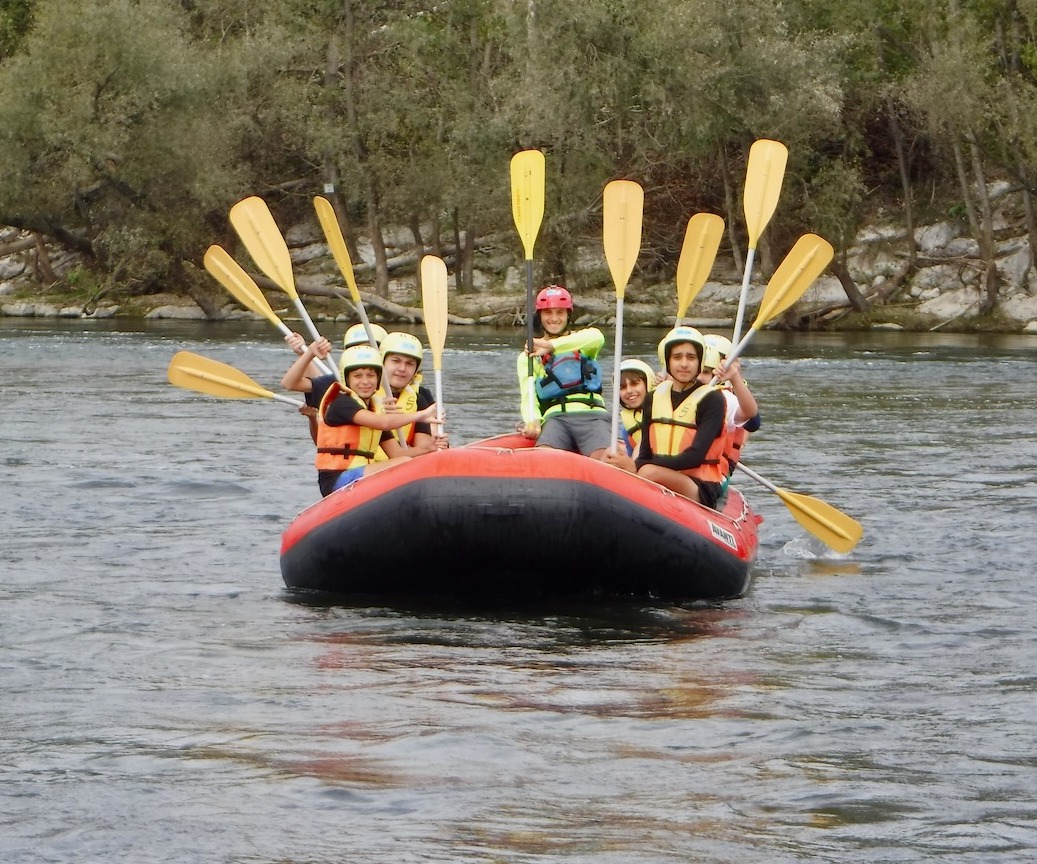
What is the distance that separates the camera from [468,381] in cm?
1977

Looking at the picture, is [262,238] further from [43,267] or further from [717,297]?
[43,267]

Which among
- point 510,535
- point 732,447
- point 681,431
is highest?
point 681,431

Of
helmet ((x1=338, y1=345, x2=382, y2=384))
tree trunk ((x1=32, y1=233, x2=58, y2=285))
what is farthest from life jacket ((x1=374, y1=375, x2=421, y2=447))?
tree trunk ((x1=32, y1=233, x2=58, y2=285))

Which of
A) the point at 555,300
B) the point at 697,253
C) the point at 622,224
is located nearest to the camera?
the point at 555,300

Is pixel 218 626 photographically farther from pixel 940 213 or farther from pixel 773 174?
pixel 940 213

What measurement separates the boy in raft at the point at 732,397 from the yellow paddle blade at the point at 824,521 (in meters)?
0.41

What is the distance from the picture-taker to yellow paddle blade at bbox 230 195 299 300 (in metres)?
9.40

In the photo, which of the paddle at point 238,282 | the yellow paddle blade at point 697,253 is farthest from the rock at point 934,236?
the paddle at point 238,282

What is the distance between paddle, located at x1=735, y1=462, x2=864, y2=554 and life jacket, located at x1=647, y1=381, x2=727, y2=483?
0.91 m

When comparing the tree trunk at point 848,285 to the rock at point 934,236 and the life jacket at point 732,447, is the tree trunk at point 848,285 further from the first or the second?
the life jacket at point 732,447

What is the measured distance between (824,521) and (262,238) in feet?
10.9

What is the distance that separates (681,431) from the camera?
8156mm

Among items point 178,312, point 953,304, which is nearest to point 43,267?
point 178,312

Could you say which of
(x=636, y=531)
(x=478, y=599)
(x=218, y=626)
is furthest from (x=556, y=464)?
(x=218, y=626)
